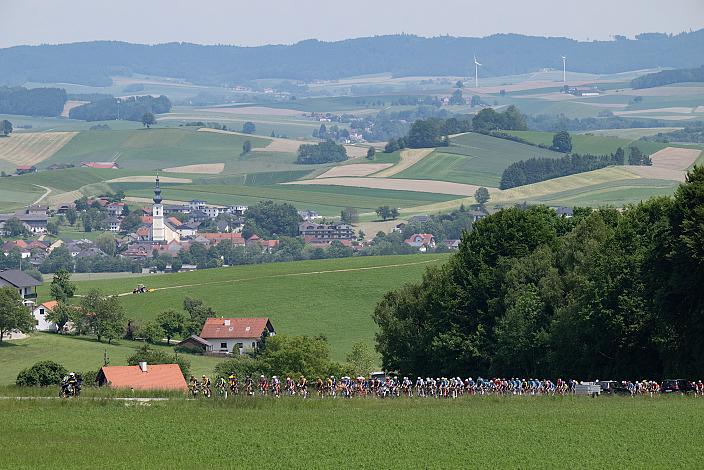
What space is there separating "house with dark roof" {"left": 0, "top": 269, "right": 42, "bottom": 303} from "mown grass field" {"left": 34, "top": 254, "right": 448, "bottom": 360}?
135 cm

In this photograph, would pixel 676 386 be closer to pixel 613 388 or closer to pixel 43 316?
pixel 613 388

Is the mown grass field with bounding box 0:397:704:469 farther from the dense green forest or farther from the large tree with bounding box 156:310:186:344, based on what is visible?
the large tree with bounding box 156:310:186:344

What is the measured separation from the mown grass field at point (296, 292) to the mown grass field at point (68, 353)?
10.2 m

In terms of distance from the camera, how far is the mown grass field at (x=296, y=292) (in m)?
125

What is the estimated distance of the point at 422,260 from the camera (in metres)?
164

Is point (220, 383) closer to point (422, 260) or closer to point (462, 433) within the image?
point (462, 433)

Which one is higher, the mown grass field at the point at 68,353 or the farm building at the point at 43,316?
the mown grass field at the point at 68,353

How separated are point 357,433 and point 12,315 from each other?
2631 inches

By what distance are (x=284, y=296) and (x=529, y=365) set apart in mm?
68380

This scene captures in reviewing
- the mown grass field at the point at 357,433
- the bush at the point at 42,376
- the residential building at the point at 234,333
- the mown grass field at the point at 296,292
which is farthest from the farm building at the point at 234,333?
the mown grass field at the point at 357,433

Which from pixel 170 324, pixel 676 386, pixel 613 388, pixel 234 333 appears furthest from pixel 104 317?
pixel 676 386

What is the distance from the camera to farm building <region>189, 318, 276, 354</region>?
118812mm

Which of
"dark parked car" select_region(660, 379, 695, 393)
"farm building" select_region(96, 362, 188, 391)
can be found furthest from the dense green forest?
"farm building" select_region(96, 362, 188, 391)

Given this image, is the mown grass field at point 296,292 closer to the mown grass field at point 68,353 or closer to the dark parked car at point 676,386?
A: the mown grass field at point 68,353
